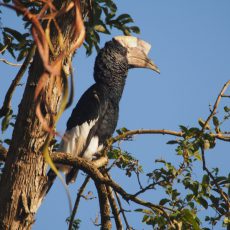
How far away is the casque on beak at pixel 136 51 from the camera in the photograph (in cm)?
461

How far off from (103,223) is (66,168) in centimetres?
150

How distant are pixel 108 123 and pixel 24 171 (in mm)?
2073

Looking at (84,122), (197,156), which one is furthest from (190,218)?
(84,122)

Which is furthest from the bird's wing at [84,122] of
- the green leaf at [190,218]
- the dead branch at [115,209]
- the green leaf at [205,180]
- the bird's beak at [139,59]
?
the green leaf at [190,218]

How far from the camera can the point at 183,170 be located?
82.3 inches

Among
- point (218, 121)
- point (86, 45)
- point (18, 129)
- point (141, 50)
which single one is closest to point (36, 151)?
point (18, 129)

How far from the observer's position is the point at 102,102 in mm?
3893

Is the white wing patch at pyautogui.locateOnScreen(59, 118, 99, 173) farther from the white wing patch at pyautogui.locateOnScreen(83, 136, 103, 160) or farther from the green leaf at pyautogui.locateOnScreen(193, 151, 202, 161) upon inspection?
the green leaf at pyautogui.locateOnScreen(193, 151, 202, 161)

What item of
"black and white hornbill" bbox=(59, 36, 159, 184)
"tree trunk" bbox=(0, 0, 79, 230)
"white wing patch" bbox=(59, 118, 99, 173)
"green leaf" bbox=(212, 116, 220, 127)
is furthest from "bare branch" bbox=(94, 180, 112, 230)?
"white wing patch" bbox=(59, 118, 99, 173)

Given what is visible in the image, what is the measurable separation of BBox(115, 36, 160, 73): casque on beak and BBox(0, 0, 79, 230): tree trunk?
2.82m

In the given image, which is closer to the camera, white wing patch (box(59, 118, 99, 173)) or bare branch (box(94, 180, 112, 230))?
bare branch (box(94, 180, 112, 230))

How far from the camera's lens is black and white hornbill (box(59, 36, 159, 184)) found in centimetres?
371

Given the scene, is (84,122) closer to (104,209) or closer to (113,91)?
(113,91)

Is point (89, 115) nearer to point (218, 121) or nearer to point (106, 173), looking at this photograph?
point (106, 173)
